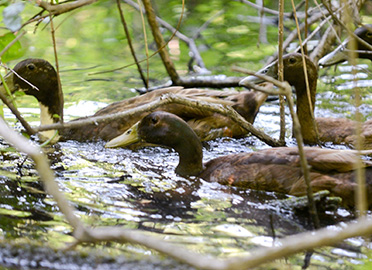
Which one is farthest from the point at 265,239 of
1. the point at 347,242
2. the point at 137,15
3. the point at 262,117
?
the point at 137,15

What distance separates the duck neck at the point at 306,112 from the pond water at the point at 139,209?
0.25 m

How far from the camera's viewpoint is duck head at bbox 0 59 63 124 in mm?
6754

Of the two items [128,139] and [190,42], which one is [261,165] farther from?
[190,42]

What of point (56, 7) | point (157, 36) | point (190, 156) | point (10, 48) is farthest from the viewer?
point (157, 36)

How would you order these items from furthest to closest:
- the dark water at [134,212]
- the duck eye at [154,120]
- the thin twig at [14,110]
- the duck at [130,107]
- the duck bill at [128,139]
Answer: the duck at [130,107], the duck bill at [128,139], the duck eye at [154,120], the thin twig at [14,110], the dark water at [134,212]

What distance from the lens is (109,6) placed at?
1220cm

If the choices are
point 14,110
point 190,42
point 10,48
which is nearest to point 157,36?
point 190,42

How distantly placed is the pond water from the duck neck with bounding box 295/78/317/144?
25 centimetres

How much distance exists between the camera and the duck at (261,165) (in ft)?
15.6

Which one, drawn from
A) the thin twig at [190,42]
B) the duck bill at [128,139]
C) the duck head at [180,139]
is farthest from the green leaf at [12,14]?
the thin twig at [190,42]

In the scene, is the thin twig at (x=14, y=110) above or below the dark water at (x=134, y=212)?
above

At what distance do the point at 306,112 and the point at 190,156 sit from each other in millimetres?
2093

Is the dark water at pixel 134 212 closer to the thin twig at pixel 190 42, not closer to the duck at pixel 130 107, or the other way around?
the duck at pixel 130 107

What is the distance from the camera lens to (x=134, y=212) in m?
4.55
